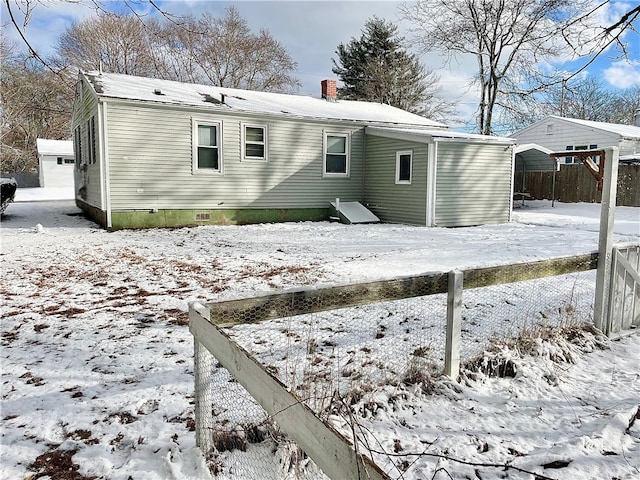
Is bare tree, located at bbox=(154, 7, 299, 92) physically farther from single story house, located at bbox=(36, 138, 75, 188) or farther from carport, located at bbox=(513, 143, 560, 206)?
carport, located at bbox=(513, 143, 560, 206)

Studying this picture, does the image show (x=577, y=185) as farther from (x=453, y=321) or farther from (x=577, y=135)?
(x=453, y=321)

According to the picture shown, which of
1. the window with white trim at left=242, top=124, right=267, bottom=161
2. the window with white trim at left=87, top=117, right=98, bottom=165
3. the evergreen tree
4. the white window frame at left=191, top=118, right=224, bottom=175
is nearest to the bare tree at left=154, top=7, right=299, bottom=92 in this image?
the evergreen tree

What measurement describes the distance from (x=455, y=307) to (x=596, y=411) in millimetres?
1210

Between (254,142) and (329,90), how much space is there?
6593 millimetres

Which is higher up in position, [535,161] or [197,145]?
[535,161]

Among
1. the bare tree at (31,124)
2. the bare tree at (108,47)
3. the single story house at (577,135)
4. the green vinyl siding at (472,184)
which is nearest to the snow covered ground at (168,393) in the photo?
the green vinyl siding at (472,184)

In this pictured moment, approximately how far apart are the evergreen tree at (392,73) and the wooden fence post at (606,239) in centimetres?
3122

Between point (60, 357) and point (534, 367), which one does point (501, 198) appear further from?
point (60, 357)

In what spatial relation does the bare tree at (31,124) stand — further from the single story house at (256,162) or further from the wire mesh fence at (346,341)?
the wire mesh fence at (346,341)

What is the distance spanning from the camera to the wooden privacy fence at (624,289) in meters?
4.48

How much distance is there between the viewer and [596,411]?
123 inches

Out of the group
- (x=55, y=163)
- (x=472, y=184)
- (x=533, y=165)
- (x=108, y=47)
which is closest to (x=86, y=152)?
(x=472, y=184)

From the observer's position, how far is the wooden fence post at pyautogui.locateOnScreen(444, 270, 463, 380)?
3422 millimetres

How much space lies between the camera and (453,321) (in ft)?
11.2
